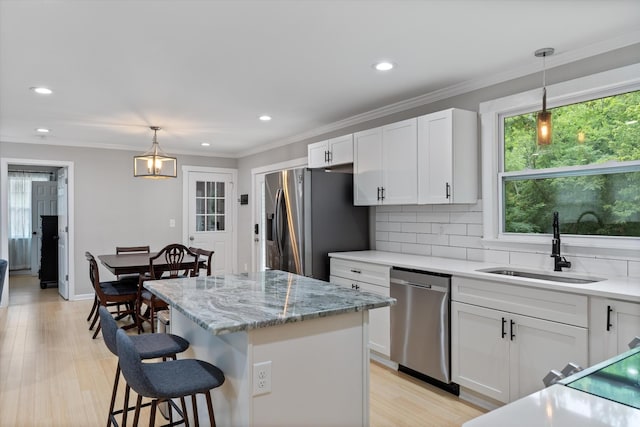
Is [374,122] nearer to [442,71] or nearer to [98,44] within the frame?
[442,71]

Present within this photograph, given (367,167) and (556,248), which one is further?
(367,167)

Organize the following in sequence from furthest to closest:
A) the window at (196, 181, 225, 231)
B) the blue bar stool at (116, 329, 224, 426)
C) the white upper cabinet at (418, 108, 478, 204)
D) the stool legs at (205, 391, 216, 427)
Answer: the window at (196, 181, 225, 231), the white upper cabinet at (418, 108, 478, 204), the stool legs at (205, 391, 216, 427), the blue bar stool at (116, 329, 224, 426)

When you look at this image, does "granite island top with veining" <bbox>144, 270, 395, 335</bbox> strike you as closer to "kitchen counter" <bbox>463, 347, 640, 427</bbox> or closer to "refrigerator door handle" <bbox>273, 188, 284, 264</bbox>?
"kitchen counter" <bbox>463, 347, 640, 427</bbox>

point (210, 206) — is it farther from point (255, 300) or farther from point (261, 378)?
point (261, 378)

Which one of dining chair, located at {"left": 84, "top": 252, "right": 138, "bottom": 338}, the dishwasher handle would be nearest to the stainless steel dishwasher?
the dishwasher handle

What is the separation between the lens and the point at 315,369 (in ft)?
5.78

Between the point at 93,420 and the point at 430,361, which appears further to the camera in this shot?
the point at 430,361

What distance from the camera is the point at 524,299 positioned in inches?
98.0

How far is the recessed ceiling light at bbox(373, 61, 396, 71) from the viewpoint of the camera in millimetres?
3010

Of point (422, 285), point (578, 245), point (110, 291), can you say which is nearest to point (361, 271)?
point (422, 285)

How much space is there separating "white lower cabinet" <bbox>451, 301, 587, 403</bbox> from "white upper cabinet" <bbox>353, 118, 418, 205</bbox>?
1.20m

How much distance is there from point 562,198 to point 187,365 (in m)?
2.66

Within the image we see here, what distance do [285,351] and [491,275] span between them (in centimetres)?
158

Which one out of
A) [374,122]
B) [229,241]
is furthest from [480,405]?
[229,241]
